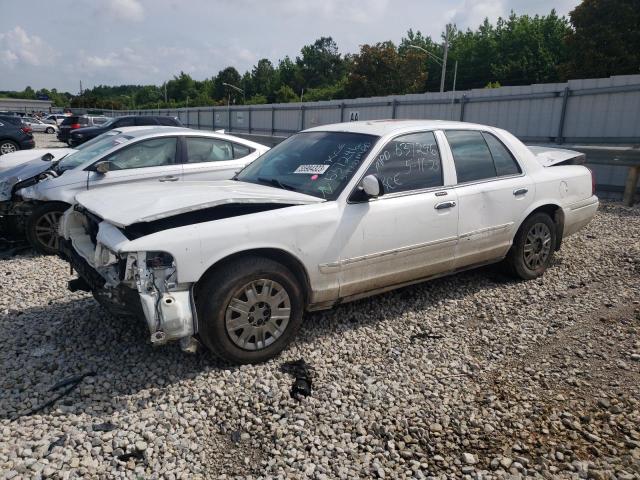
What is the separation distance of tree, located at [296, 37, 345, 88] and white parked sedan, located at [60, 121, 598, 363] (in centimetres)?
8732

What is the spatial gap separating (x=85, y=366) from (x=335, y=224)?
2.15 meters

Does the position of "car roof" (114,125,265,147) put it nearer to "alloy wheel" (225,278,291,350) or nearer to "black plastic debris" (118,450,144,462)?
"alloy wheel" (225,278,291,350)

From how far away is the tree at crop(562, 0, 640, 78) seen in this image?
3384 centimetres

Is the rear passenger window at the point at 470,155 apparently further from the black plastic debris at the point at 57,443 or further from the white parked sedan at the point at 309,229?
the black plastic debris at the point at 57,443

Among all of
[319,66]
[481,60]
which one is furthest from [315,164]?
[319,66]

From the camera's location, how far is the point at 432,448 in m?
2.93

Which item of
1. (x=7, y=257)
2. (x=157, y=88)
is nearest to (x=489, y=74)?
(x=7, y=257)

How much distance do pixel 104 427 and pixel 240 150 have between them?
208 inches

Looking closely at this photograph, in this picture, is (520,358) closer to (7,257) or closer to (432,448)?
(432,448)

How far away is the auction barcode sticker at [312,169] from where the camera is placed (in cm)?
438

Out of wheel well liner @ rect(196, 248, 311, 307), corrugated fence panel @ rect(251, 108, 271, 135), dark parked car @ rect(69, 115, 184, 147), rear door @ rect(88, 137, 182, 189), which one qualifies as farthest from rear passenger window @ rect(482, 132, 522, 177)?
corrugated fence panel @ rect(251, 108, 271, 135)

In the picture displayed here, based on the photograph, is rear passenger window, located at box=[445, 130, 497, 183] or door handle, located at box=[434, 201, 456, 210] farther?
rear passenger window, located at box=[445, 130, 497, 183]

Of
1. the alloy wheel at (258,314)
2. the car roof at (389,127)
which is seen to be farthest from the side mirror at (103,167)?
the alloy wheel at (258,314)

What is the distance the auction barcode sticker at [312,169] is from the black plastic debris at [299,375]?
158cm
